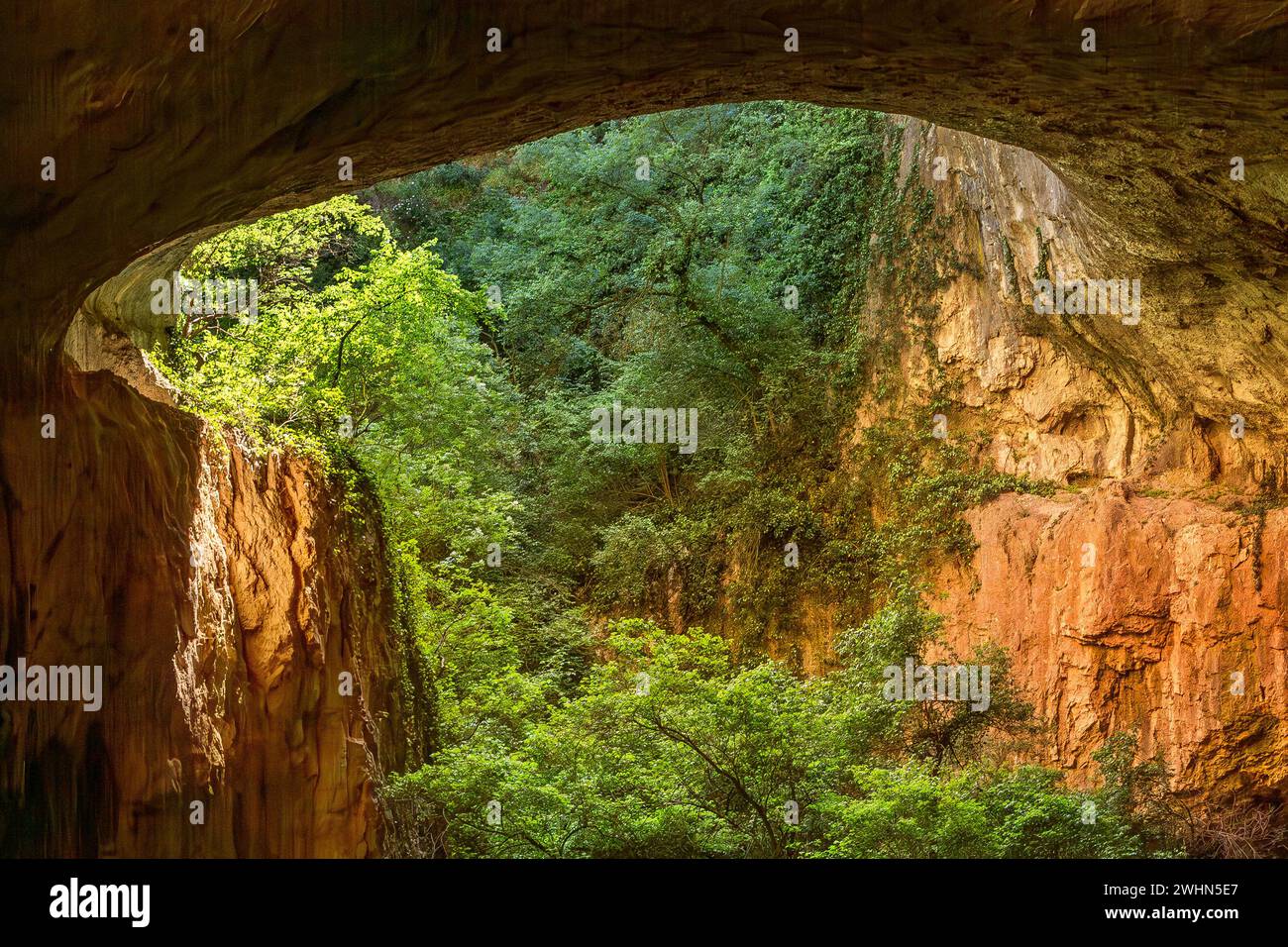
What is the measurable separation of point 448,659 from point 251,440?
6.17 m

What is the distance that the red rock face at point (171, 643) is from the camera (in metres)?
5.96

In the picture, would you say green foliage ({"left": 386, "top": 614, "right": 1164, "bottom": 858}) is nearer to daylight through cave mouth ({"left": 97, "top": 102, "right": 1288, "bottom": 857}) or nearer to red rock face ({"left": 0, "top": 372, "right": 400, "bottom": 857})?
daylight through cave mouth ({"left": 97, "top": 102, "right": 1288, "bottom": 857})

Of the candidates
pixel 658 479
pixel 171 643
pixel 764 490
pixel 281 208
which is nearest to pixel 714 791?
pixel 171 643

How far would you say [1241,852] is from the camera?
492 inches

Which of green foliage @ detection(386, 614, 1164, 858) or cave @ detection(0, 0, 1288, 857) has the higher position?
cave @ detection(0, 0, 1288, 857)

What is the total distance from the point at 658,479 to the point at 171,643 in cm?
1526

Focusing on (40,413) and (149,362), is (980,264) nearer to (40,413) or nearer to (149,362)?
(149,362)

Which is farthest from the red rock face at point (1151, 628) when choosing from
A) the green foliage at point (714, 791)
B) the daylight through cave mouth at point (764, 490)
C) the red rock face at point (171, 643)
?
the red rock face at point (171, 643)

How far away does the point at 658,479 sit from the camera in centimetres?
2164

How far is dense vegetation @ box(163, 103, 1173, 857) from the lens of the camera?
10.2m

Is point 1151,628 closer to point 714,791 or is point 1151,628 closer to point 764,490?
point 714,791

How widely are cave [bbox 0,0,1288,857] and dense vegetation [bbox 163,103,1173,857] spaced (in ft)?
4.03

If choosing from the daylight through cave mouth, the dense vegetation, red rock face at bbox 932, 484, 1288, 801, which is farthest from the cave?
red rock face at bbox 932, 484, 1288, 801
